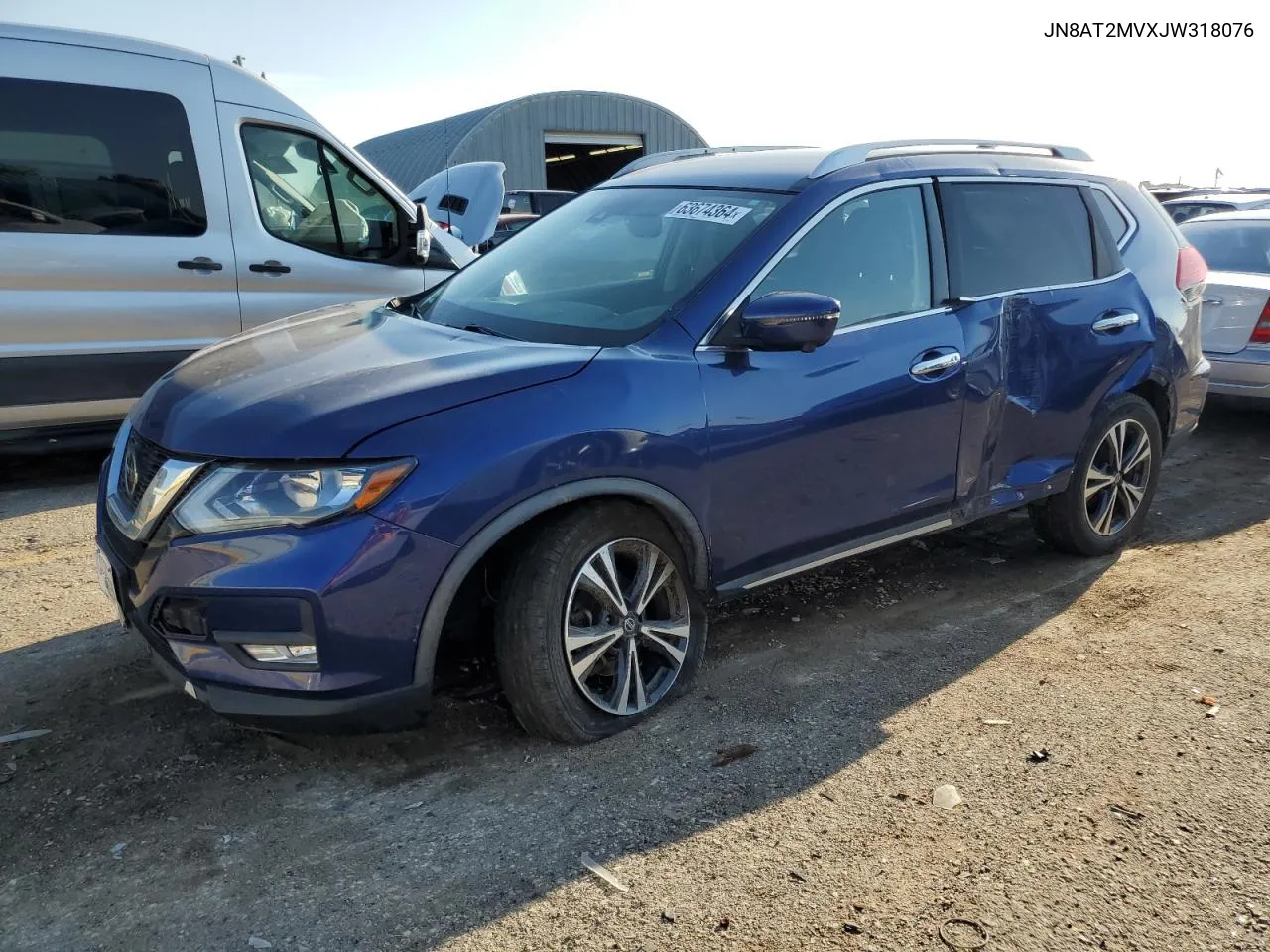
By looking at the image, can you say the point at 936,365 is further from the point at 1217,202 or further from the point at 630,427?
the point at 1217,202

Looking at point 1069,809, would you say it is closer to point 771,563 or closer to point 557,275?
point 771,563

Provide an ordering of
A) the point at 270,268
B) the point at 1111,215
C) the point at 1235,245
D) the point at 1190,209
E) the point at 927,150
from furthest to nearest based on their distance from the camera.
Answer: the point at 1190,209
the point at 1235,245
the point at 270,268
the point at 1111,215
the point at 927,150

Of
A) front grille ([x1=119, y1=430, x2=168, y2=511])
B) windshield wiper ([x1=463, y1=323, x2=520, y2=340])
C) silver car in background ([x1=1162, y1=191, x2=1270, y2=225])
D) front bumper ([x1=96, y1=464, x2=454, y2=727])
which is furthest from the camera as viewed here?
silver car in background ([x1=1162, y1=191, x2=1270, y2=225])

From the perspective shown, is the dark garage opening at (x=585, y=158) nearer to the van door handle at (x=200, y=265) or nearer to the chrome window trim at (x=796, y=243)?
the van door handle at (x=200, y=265)

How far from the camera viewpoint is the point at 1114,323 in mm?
4500

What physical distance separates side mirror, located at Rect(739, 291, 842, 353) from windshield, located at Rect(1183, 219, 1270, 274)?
234 inches

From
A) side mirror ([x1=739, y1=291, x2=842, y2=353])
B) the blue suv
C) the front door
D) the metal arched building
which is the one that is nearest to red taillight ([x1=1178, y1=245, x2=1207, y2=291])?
the blue suv

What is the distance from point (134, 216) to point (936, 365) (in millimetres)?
4298

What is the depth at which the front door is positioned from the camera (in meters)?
3.25

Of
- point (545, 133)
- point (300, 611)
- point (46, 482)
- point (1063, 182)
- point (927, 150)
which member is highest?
point (545, 133)

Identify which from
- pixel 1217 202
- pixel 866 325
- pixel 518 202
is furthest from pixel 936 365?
pixel 518 202

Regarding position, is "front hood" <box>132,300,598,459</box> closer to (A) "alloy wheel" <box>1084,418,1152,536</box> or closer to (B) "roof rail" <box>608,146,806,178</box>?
(B) "roof rail" <box>608,146,806,178</box>

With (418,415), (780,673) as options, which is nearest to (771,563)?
(780,673)

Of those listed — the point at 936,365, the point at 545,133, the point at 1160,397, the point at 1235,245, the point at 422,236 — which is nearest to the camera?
the point at 936,365
